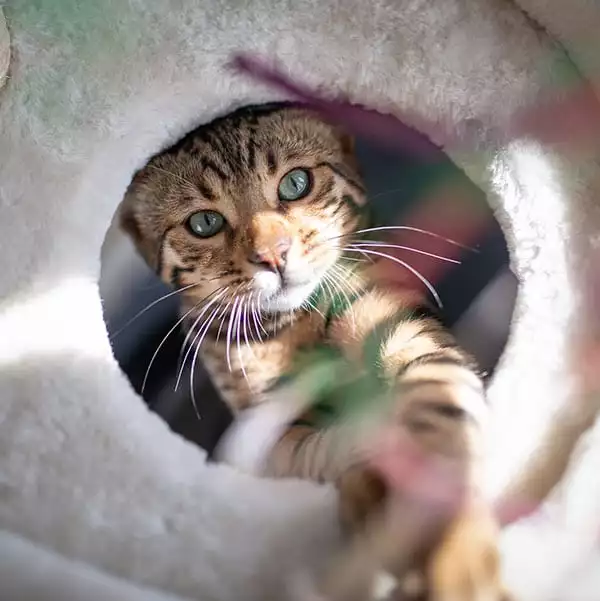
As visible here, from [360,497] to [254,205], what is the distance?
0.41m

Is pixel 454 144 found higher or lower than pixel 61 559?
higher

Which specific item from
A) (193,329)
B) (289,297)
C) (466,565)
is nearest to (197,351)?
(193,329)

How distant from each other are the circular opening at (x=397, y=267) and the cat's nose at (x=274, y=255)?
20 cm

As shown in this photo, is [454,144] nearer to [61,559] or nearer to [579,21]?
[579,21]

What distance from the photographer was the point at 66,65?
961 mm

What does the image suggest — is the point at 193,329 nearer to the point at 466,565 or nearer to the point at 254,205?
the point at 254,205

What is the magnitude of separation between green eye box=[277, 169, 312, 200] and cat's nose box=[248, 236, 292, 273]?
0.09m

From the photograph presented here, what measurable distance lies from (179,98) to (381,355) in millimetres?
428

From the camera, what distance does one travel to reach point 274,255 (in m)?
0.98

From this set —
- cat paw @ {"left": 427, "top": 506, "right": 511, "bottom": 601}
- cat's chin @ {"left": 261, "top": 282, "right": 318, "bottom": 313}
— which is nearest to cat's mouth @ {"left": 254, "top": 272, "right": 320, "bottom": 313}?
cat's chin @ {"left": 261, "top": 282, "right": 318, "bottom": 313}

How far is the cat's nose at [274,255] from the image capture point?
975 mm

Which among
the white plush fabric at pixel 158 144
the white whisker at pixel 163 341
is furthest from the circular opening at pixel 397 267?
the white plush fabric at pixel 158 144

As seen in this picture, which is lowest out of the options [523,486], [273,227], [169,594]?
[169,594]

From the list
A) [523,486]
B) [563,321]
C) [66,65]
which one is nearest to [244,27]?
[66,65]
